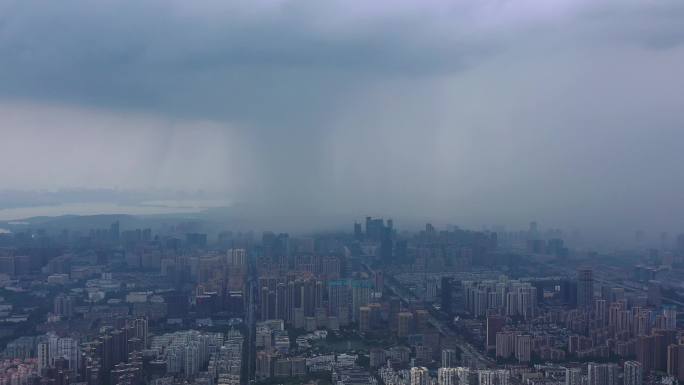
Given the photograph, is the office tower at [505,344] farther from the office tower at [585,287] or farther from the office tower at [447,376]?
the office tower at [585,287]

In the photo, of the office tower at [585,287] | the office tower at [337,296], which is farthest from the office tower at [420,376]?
the office tower at [585,287]

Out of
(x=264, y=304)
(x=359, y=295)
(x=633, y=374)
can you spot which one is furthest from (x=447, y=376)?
(x=264, y=304)

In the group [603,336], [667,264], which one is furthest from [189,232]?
[667,264]

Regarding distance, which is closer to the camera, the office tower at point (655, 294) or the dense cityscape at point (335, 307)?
the dense cityscape at point (335, 307)

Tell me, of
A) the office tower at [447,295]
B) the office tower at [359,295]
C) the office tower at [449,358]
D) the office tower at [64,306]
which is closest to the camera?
the office tower at [449,358]

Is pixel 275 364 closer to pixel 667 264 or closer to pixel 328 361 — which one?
pixel 328 361

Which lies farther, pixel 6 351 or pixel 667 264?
pixel 667 264
